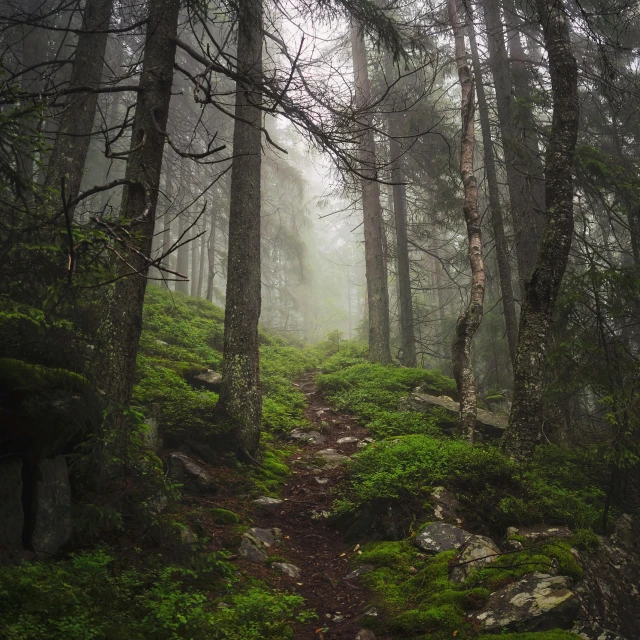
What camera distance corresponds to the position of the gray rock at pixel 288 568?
4.75 metres

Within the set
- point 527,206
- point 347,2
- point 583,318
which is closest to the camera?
point 347,2

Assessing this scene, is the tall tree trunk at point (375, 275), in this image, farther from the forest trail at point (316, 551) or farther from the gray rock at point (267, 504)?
the gray rock at point (267, 504)

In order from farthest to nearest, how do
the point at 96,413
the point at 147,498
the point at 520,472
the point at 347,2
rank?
the point at 347,2 < the point at 520,472 < the point at 147,498 < the point at 96,413

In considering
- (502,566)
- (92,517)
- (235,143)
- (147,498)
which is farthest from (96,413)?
(235,143)

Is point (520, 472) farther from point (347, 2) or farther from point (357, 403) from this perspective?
point (347, 2)

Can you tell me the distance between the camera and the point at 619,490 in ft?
18.3

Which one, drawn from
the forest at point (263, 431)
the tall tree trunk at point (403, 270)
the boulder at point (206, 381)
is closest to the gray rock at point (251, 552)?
the forest at point (263, 431)

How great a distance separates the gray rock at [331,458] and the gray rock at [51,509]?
177 inches

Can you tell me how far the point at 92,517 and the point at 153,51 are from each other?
4.88 m

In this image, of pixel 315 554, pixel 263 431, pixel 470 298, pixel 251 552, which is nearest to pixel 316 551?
pixel 315 554

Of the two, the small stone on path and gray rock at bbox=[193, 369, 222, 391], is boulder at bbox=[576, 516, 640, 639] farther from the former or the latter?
gray rock at bbox=[193, 369, 222, 391]

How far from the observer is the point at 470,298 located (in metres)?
8.48

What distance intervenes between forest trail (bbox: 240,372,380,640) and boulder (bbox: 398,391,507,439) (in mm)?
1511

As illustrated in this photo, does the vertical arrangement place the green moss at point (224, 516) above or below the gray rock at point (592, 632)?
above
